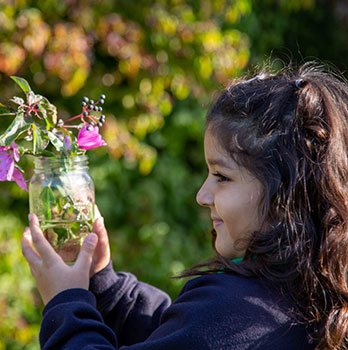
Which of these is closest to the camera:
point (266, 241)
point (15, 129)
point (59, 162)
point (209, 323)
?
point (209, 323)

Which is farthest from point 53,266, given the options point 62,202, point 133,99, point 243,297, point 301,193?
point 133,99

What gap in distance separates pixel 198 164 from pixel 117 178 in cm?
74

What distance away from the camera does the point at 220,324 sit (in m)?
1.22

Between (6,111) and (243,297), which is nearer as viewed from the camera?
(243,297)

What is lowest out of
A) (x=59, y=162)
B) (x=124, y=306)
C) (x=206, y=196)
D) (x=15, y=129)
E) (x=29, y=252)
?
(x=124, y=306)

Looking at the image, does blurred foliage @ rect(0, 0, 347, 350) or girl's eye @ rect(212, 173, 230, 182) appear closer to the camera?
girl's eye @ rect(212, 173, 230, 182)

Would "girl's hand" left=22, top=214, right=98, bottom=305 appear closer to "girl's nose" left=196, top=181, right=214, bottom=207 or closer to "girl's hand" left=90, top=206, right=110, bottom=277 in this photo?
"girl's hand" left=90, top=206, right=110, bottom=277

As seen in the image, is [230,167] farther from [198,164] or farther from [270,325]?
[198,164]

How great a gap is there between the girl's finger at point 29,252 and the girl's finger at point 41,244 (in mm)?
29

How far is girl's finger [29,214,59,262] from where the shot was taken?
1508mm

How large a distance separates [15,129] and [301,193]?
0.67m

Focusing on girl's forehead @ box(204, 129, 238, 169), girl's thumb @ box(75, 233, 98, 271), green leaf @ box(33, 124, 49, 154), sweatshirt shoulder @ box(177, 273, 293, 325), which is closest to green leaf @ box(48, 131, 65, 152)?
green leaf @ box(33, 124, 49, 154)

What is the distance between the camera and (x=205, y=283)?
129cm

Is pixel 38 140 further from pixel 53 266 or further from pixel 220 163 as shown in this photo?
pixel 220 163
